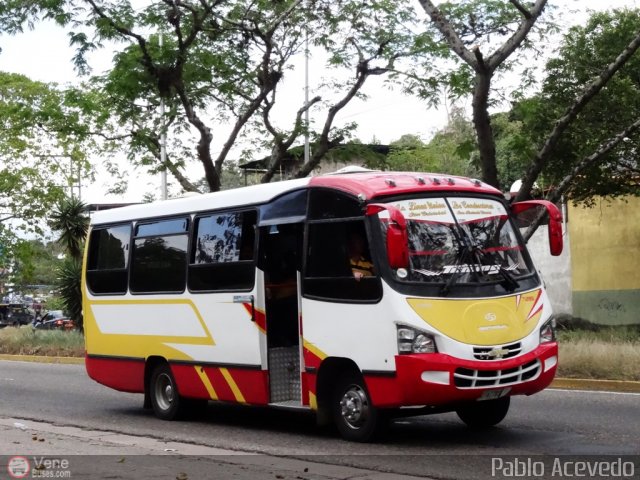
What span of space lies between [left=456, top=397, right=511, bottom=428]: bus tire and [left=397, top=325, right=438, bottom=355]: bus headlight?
155cm

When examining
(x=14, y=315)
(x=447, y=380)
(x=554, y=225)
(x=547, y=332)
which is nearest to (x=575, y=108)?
(x=554, y=225)

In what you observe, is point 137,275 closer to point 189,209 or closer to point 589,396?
point 189,209

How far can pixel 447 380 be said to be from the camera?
387 inches

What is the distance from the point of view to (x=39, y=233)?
4322 centimetres

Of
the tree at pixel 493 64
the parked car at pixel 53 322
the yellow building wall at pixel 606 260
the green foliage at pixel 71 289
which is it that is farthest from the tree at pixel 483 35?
the parked car at pixel 53 322

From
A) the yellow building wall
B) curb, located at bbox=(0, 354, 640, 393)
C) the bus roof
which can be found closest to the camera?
the bus roof

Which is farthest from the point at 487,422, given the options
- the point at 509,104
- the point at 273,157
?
the point at 273,157

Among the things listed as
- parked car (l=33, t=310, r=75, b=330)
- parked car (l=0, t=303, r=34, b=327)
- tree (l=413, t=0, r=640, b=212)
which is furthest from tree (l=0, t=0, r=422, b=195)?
parked car (l=0, t=303, r=34, b=327)

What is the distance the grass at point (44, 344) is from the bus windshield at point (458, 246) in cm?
1909

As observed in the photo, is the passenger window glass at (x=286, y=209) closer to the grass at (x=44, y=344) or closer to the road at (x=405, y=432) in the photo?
the road at (x=405, y=432)

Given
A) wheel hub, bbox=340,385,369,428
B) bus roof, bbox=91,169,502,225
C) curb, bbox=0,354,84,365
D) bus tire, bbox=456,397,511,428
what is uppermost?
bus roof, bbox=91,169,502,225

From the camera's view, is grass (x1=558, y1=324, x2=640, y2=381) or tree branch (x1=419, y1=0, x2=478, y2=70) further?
tree branch (x1=419, y1=0, x2=478, y2=70)

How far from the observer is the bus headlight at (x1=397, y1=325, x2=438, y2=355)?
9.94m

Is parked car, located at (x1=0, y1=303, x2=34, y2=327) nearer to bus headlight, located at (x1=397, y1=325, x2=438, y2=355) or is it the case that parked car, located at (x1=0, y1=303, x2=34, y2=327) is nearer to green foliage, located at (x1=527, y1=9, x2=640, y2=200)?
green foliage, located at (x1=527, y1=9, x2=640, y2=200)
